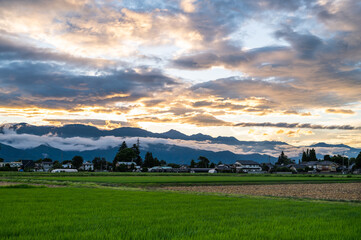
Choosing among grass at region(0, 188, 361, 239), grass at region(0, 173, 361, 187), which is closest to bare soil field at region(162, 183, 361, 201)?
grass at region(0, 173, 361, 187)

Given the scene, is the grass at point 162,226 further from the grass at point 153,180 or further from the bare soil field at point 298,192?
the grass at point 153,180

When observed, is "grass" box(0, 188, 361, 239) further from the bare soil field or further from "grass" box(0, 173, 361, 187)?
"grass" box(0, 173, 361, 187)

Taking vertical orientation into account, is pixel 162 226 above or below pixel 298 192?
above

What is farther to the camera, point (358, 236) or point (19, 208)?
point (19, 208)

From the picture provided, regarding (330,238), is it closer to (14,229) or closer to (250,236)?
(250,236)

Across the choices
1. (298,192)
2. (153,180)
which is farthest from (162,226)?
(153,180)

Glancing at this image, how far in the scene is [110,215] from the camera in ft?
52.8

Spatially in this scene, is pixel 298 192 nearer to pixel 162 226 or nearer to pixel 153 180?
pixel 153 180

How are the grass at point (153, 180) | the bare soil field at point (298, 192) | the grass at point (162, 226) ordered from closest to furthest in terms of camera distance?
the grass at point (162, 226) → the bare soil field at point (298, 192) → the grass at point (153, 180)

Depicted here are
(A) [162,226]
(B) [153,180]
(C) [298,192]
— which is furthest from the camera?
(B) [153,180]

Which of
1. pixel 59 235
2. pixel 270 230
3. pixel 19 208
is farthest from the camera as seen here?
pixel 19 208

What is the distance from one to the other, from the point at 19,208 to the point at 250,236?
1333cm

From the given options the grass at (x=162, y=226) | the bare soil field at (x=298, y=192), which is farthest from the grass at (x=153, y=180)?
the grass at (x=162, y=226)

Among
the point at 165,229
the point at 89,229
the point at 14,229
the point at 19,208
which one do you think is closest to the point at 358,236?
the point at 165,229
